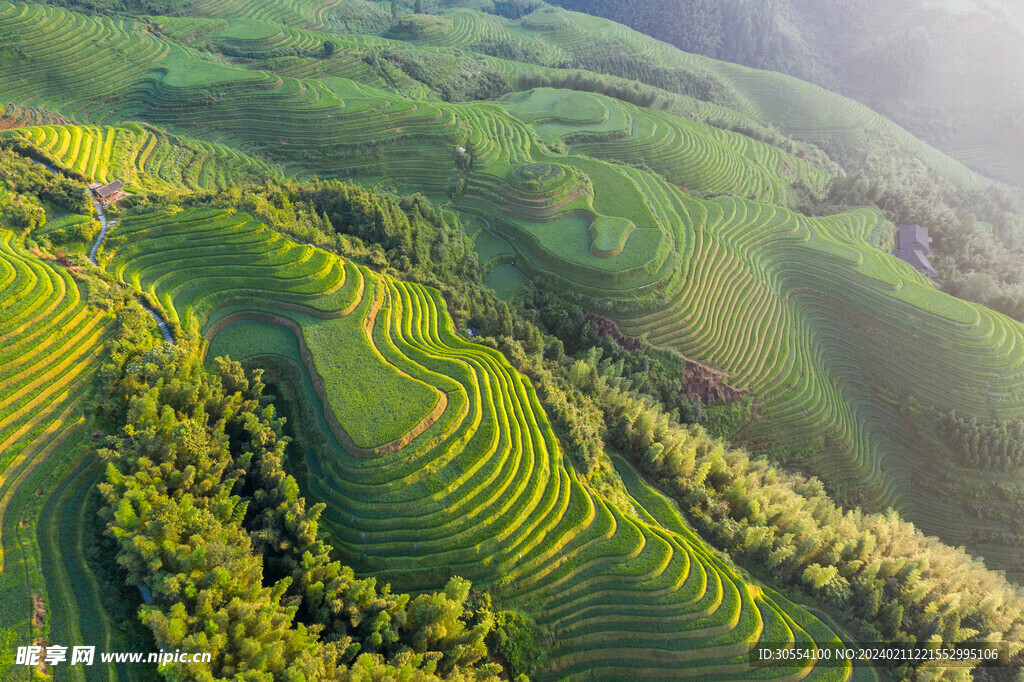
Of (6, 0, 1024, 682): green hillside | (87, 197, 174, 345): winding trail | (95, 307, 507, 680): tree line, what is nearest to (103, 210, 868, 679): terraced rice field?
(6, 0, 1024, 682): green hillside

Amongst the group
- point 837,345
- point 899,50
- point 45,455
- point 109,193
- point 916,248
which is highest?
point 899,50

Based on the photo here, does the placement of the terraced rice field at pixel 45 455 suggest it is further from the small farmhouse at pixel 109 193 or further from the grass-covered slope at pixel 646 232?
the small farmhouse at pixel 109 193

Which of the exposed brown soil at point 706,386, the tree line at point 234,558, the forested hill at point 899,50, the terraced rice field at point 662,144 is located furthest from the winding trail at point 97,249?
the forested hill at point 899,50

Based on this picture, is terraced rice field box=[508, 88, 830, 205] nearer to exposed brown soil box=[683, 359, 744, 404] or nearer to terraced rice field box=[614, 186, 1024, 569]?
terraced rice field box=[614, 186, 1024, 569]

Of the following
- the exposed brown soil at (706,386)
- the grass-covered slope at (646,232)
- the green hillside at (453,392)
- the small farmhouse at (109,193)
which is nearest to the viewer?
the green hillside at (453,392)

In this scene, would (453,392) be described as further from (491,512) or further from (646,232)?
(646,232)

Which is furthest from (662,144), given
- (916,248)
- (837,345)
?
(837,345)
